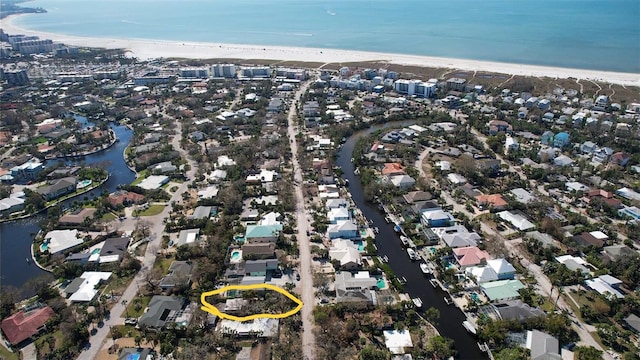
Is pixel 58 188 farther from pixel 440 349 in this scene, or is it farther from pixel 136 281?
pixel 440 349

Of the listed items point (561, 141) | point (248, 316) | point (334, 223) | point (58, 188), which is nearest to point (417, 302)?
point (334, 223)

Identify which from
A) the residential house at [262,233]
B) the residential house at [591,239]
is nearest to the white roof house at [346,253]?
the residential house at [262,233]

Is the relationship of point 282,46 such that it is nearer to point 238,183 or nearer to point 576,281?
point 238,183

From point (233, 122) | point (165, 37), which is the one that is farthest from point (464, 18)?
point (233, 122)

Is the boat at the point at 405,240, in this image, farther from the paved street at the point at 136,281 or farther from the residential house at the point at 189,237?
the paved street at the point at 136,281

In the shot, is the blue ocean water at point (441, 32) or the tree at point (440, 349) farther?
the blue ocean water at point (441, 32)

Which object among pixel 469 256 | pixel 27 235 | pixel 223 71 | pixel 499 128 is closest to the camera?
pixel 469 256
